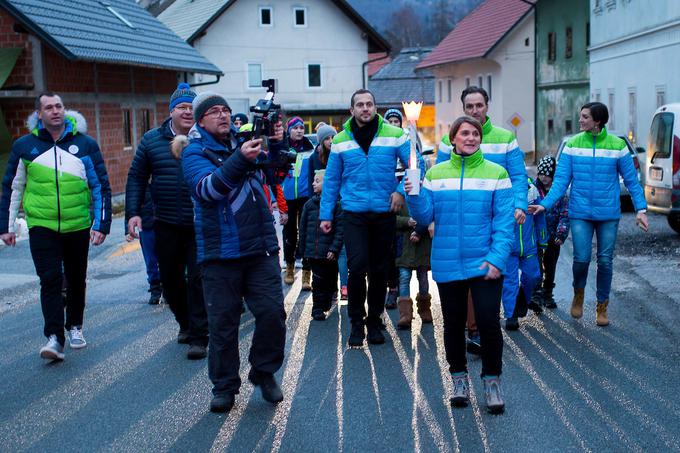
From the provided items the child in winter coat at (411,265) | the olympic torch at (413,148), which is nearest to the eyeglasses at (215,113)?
the olympic torch at (413,148)

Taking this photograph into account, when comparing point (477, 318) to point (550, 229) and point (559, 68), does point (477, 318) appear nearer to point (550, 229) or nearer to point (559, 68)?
point (550, 229)

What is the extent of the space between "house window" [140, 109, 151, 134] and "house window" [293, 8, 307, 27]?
89.3ft

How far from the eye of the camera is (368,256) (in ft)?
28.2

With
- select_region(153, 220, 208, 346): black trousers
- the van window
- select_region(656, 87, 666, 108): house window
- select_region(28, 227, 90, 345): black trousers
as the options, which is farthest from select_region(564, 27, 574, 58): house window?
select_region(28, 227, 90, 345): black trousers

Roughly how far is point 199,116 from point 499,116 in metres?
46.8

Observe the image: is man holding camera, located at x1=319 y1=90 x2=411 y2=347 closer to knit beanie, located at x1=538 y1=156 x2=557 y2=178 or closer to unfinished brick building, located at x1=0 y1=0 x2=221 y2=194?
knit beanie, located at x1=538 y1=156 x2=557 y2=178

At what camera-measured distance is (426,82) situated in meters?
81.1

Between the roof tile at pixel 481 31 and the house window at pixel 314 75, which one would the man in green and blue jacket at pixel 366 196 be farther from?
the house window at pixel 314 75

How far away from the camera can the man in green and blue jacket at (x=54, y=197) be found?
322 inches

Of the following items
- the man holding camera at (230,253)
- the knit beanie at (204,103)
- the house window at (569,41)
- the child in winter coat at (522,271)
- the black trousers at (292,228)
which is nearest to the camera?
the man holding camera at (230,253)

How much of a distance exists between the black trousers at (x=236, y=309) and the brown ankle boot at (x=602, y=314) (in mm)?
3499

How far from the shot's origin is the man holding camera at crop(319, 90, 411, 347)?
331 inches

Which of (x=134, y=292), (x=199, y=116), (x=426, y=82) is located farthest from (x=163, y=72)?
(x=426, y=82)

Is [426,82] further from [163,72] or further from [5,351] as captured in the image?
[5,351]
